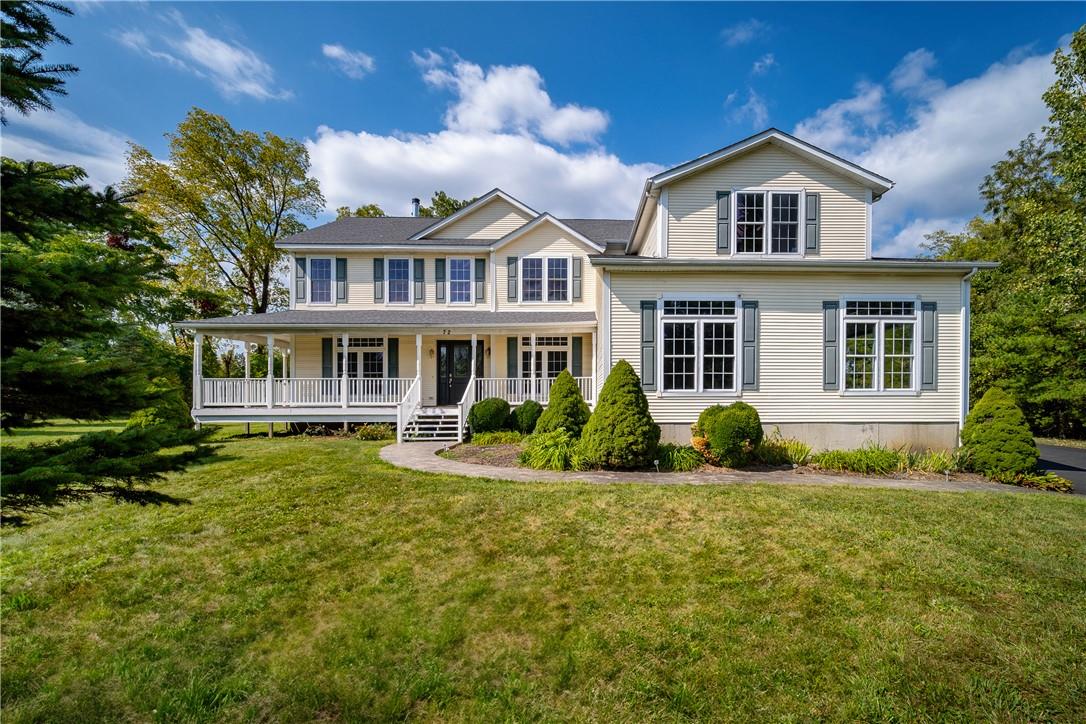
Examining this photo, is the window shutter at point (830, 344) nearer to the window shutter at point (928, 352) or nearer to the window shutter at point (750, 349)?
the window shutter at point (750, 349)

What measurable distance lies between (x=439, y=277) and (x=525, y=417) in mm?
7269

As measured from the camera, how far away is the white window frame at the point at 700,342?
A: 10930mm

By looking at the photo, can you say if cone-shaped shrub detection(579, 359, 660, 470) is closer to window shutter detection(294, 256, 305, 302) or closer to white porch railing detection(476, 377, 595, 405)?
white porch railing detection(476, 377, 595, 405)

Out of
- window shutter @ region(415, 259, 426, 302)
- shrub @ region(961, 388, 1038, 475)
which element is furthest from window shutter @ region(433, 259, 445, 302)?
shrub @ region(961, 388, 1038, 475)

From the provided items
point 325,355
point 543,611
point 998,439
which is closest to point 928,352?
point 998,439

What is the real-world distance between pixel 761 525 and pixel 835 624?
192cm

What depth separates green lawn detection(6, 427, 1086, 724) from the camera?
3123mm

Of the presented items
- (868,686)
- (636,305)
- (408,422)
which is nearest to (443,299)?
(408,422)

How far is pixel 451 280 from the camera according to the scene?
17.2 meters

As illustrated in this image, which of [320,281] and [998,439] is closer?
[998,439]

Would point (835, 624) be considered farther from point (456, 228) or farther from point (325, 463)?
point (456, 228)

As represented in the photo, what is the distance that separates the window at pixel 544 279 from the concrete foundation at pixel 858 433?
25.4 feet

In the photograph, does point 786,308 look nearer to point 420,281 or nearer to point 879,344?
point 879,344

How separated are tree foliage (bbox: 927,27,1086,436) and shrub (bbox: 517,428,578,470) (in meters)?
17.4
